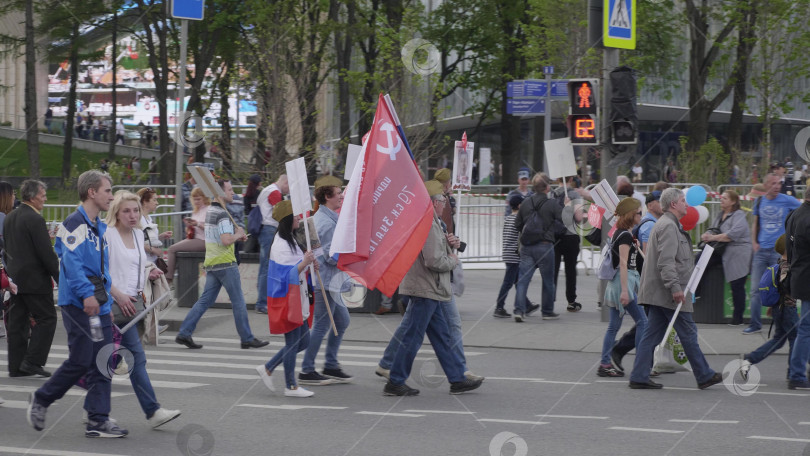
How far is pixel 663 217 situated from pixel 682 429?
2.38 metres

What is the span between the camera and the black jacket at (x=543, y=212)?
14.0 metres

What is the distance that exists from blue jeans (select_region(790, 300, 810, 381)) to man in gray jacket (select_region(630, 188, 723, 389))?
661 mm

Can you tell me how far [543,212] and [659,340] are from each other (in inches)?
175

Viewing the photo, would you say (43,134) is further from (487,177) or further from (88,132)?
(487,177)

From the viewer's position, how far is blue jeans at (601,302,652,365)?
33.7ft

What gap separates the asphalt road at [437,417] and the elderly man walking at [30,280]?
0.30m

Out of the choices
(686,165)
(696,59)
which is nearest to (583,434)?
(686,165)

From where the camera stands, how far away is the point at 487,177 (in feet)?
156

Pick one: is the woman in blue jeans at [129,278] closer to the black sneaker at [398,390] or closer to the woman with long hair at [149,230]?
the black sneaker at [398,390]

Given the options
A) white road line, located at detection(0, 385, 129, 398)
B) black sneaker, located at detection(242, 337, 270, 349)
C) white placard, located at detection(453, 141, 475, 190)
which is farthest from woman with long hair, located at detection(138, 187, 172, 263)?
white placard, located at detection(453, 141, 475, 190)

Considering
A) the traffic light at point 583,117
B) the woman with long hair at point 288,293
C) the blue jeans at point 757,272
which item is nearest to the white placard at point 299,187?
the woman with long hair at point 288,293

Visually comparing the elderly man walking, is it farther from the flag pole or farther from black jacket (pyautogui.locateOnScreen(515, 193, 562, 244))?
black jacket (pyautogui.locateOnScreen(515, 193, 562, 244))

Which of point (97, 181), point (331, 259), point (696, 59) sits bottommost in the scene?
point (331, 259)

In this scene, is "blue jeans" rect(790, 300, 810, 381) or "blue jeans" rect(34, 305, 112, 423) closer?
"blue jeans" rect(34, 305, 112, 423)
